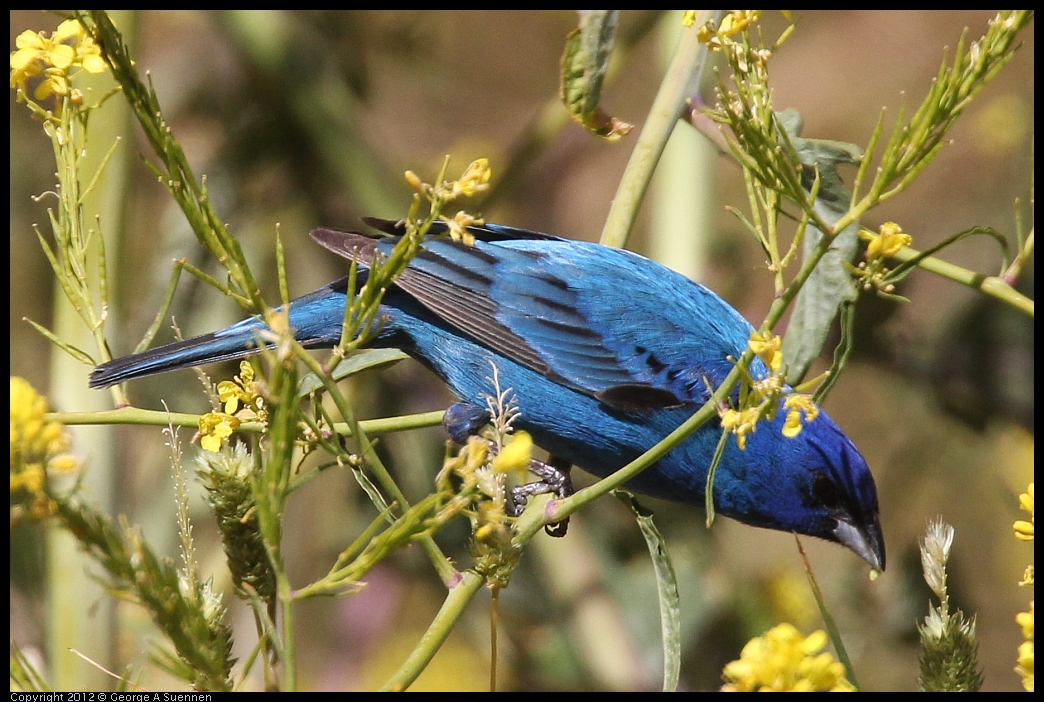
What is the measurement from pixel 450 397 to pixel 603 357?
1.64 m

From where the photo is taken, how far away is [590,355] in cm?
320

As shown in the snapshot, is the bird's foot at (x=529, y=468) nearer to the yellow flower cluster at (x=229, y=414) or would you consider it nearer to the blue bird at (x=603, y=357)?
the blue bird at (x=603, y=357)

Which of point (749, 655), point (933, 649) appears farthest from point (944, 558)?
point (749, 655)

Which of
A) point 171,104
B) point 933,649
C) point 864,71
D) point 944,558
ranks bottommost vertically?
A: point 933,649

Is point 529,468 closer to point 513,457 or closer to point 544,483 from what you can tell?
point 544,483

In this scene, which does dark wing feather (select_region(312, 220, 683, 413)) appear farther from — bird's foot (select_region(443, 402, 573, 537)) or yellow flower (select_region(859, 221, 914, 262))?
yellow flower (select_region(859, 221, 914, 262))

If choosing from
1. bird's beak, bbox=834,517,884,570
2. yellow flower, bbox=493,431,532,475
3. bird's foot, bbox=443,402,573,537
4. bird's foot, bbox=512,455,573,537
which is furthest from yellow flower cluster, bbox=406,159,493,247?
bird's beak, bbox=834,517,884,570

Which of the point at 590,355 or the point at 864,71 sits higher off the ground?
the point at 864,71

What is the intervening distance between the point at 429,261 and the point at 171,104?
2.16 metres

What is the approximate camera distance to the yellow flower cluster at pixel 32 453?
4.31 feet

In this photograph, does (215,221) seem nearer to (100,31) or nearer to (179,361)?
(100,31)

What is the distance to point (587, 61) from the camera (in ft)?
8.38

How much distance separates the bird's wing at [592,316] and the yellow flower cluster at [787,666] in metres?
1.65

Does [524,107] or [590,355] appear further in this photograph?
[524,107]
